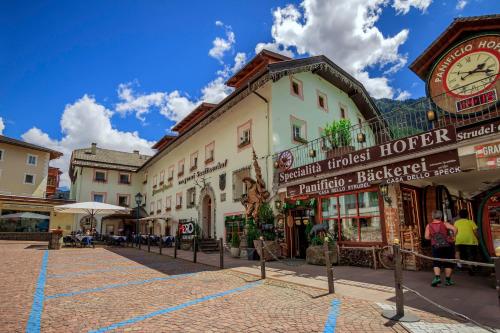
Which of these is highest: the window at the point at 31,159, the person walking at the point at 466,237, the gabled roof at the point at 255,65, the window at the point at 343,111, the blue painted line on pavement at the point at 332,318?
the gabled roof at the point at 255,65

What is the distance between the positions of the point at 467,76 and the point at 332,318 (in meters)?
7.14

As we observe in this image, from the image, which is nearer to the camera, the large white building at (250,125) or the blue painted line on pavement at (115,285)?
the blue painted line on pavement at (115,285)

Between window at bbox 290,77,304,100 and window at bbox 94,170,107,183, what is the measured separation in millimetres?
25406

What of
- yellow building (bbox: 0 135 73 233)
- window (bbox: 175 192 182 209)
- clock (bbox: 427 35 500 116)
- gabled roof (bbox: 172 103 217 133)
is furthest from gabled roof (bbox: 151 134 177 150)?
clock (bbox: 427 35 500 116)

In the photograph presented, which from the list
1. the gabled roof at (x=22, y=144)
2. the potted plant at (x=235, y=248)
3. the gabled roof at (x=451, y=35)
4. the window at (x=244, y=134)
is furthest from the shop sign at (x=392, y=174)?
the gabled roof at (x=22, y=144)

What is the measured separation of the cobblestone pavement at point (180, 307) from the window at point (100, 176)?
87.1 ft

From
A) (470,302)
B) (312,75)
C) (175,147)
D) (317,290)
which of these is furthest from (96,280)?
(175,147)

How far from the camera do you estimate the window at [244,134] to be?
1517 centimetres

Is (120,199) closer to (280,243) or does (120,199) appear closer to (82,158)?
(82,158)

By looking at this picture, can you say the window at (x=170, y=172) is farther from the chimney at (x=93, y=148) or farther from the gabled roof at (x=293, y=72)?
the chimney at (x=93, y=148)

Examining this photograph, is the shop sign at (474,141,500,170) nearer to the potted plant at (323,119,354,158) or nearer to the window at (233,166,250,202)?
the potted plant at (323,119,354,158)

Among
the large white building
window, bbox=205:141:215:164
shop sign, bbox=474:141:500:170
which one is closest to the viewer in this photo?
shop sign, bbox=474:141:500:170

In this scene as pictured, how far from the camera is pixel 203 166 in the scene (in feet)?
63.4

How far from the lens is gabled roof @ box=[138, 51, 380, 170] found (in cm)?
1332
